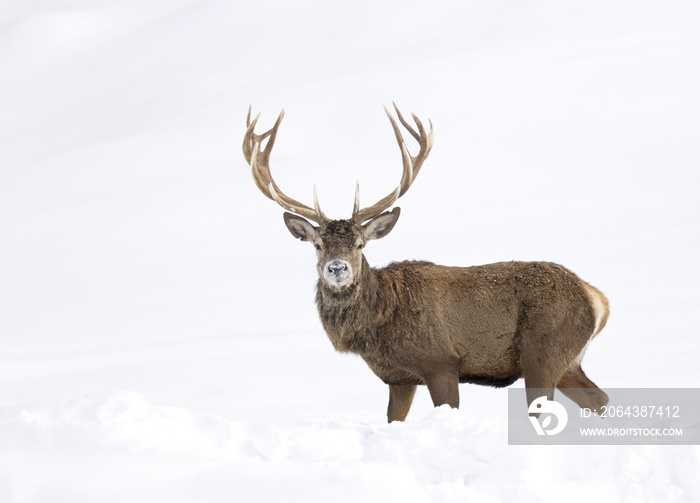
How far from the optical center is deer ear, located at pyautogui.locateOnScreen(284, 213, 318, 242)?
11.9 meters

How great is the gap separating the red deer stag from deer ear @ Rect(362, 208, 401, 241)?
0.7 inches

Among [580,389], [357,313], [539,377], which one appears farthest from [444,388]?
[580,389]

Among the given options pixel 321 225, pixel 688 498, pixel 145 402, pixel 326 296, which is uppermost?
pixel 321 225

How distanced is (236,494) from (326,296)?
4562 millimetres

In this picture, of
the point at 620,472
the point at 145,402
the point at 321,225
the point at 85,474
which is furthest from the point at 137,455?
the point at 321,225

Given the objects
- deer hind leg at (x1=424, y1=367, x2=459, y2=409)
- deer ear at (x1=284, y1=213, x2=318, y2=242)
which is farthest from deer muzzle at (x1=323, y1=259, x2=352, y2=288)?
deer hind leg at (x1=424, y1=367, x2=459, y2=409)

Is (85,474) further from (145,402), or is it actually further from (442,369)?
(442,369)

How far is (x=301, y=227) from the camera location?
1197 centimetres

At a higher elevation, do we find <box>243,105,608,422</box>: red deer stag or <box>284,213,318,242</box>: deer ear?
<box>284,213,318,242</box>: deer ear

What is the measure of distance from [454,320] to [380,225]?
1473 millimetres

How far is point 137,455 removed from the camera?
7762 millimetres

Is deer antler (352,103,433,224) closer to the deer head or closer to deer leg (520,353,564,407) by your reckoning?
the deer head

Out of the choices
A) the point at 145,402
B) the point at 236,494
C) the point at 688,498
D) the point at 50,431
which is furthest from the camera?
the point at 145,402

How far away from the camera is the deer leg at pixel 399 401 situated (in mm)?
11531
